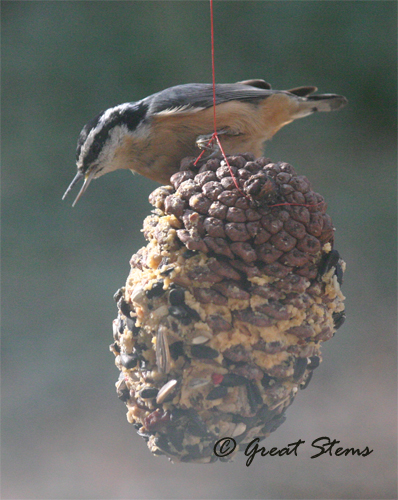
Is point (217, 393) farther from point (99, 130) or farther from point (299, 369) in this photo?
point (99, 130)

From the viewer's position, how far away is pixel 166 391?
102 cm

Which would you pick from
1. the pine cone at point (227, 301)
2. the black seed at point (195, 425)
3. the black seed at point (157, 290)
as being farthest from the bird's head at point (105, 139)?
the black seed at point (195, 425)

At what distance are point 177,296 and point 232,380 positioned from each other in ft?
0.67

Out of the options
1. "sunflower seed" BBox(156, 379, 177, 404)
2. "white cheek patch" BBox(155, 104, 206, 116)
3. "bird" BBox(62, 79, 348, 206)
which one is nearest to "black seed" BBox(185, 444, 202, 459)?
"sunflower seed" BBox(156, 379, 177, 404)

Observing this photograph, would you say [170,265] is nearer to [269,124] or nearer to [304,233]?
[304,233]

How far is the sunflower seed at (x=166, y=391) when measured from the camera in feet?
3.33

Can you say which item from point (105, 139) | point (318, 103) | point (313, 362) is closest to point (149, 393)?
point (313, 362)

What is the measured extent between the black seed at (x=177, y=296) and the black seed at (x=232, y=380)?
178 millimetres

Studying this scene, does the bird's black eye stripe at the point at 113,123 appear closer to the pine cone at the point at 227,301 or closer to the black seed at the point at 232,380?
the pine cone at the point at 227,301

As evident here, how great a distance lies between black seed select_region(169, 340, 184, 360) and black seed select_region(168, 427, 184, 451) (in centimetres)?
16

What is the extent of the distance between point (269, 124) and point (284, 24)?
1.45 meters

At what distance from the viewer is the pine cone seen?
0.98 meters

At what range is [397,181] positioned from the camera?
10.2 ft

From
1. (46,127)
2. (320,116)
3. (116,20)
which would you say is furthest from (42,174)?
(320,116)
